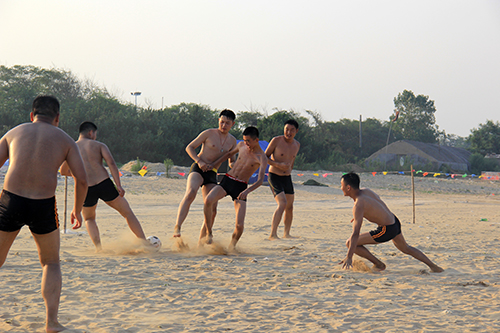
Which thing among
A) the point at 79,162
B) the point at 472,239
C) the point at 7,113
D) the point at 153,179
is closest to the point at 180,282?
the point at 79,162

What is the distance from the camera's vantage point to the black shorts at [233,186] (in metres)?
6.91

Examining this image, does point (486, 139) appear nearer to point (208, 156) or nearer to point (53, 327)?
point (208, 156)

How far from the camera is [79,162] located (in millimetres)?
3434

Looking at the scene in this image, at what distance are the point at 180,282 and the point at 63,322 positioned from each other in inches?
59.0

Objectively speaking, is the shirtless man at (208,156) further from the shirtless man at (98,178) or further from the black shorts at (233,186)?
the shirtless man at (98,178)

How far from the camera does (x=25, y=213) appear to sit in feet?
10.7

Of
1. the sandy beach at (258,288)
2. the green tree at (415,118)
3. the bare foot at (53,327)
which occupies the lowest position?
the sandy beach at (258,288)

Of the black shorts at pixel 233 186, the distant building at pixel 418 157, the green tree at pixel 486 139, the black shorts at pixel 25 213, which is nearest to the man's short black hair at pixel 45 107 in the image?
the black shorts at pixel 25 213

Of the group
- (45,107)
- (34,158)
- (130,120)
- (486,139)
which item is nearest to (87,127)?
(45,107)

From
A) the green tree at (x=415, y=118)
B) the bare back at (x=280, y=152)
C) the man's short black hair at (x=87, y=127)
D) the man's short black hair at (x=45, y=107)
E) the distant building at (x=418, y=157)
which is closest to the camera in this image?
the man's short black hair at (x=45, y=107)

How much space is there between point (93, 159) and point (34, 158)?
9.89 ft

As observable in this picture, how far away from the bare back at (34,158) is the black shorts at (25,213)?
42 millimetres

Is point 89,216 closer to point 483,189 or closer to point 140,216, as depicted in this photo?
point 140,216

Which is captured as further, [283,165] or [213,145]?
[283,165]
